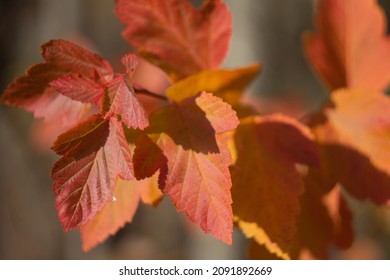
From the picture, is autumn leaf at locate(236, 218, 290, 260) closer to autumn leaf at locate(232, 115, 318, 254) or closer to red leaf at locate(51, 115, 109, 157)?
autumn leaf at locate(232, 115, 318, 254)

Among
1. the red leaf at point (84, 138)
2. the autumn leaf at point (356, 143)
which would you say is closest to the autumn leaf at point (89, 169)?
the red leaf at point (84, 138)

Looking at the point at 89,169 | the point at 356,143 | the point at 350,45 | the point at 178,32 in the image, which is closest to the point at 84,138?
the point at 89,169

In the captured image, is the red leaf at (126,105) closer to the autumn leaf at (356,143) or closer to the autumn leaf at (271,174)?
the autumn leaf at (271,174)

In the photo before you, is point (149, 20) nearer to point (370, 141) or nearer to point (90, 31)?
point (370, 141)

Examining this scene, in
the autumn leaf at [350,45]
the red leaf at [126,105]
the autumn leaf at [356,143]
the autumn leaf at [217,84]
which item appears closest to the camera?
the red leaf at [126,105]

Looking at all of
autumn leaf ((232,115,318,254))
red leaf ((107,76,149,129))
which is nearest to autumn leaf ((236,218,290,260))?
autumn leaf ((232,115,318,254))
